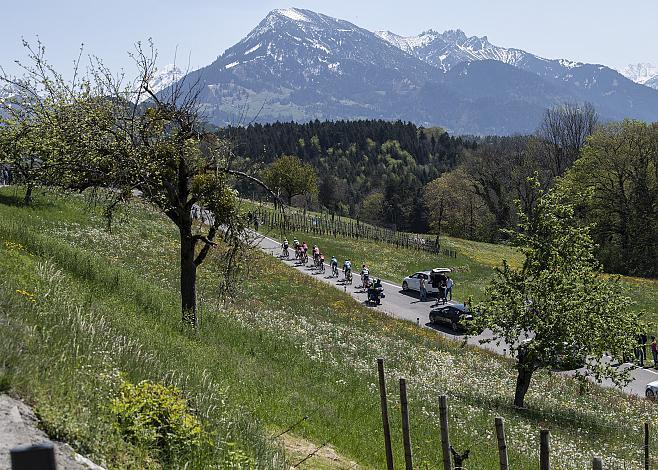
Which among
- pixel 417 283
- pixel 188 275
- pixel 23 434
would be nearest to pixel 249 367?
pixel 188 275

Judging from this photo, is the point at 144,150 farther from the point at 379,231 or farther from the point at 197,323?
the point at 379,231

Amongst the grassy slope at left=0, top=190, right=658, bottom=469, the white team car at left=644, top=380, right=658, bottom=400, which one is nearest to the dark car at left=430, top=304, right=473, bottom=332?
the grassy slope at left=0, top=190, right=658, bottom=469

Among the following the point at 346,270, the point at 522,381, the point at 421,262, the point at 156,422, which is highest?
the point at 156,422

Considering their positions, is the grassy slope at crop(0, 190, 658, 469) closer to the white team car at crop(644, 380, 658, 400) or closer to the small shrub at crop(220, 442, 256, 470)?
the small shrub at crop(220, 442, 256, 470)

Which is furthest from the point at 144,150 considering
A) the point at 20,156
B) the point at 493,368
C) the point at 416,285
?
the point at 416,285

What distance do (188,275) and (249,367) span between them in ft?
12.2

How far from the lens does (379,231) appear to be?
78000 mm

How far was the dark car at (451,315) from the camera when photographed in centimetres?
3684

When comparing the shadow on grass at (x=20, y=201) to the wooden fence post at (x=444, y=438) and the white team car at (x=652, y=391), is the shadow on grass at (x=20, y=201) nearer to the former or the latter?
the wooden fence post at (x=444, y=438)

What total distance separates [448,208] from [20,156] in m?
91.6

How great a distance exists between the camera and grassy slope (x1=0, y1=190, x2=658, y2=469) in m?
7.05

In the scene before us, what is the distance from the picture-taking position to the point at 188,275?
644 inches

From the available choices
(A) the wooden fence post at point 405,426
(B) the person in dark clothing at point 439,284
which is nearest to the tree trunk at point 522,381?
Result: (A) the wooden fence post at point 405,426

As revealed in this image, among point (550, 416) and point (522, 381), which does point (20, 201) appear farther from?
point (550, 416)
